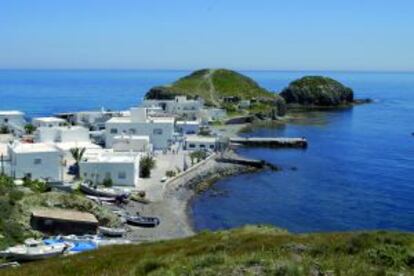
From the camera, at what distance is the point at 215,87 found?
453 feet

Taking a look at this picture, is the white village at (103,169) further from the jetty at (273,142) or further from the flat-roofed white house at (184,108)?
the flat-roofed white house at (184,108)

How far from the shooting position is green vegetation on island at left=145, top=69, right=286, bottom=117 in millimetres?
118250

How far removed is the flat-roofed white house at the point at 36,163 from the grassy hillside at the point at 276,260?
88.8 ft

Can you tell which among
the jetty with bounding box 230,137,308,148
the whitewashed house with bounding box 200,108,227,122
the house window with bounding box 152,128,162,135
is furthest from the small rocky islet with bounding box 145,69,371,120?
the house window with bounding box 152,128,162,135

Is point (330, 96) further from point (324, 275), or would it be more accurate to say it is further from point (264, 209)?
point (324, 275)

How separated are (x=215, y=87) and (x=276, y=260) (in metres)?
126

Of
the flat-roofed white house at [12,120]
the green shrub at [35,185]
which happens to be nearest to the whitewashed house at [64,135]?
the flat-roofed white house at [12,120]

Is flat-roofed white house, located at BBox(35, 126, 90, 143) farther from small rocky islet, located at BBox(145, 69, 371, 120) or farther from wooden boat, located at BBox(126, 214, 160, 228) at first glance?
small rocky islet, located at BBox(145, 69, 371, 120)

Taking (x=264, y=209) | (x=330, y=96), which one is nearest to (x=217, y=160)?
(x=264, y=209)

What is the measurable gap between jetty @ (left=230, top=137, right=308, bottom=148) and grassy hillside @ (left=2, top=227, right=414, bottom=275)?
202ft

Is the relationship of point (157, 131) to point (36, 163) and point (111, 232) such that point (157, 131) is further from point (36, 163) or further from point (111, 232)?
point (111, 232)

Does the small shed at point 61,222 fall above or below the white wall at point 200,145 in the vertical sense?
below

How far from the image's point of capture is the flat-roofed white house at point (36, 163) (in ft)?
144

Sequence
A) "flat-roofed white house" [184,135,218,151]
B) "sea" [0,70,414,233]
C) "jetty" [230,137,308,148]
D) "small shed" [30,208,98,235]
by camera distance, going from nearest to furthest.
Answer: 1. "small shed" [30,208,98,235]
2. "sea" [0,70,414,233]
3. "flat-roofed white house" [184,135,218,151]
4. "jetty" [230,137,308,148]
